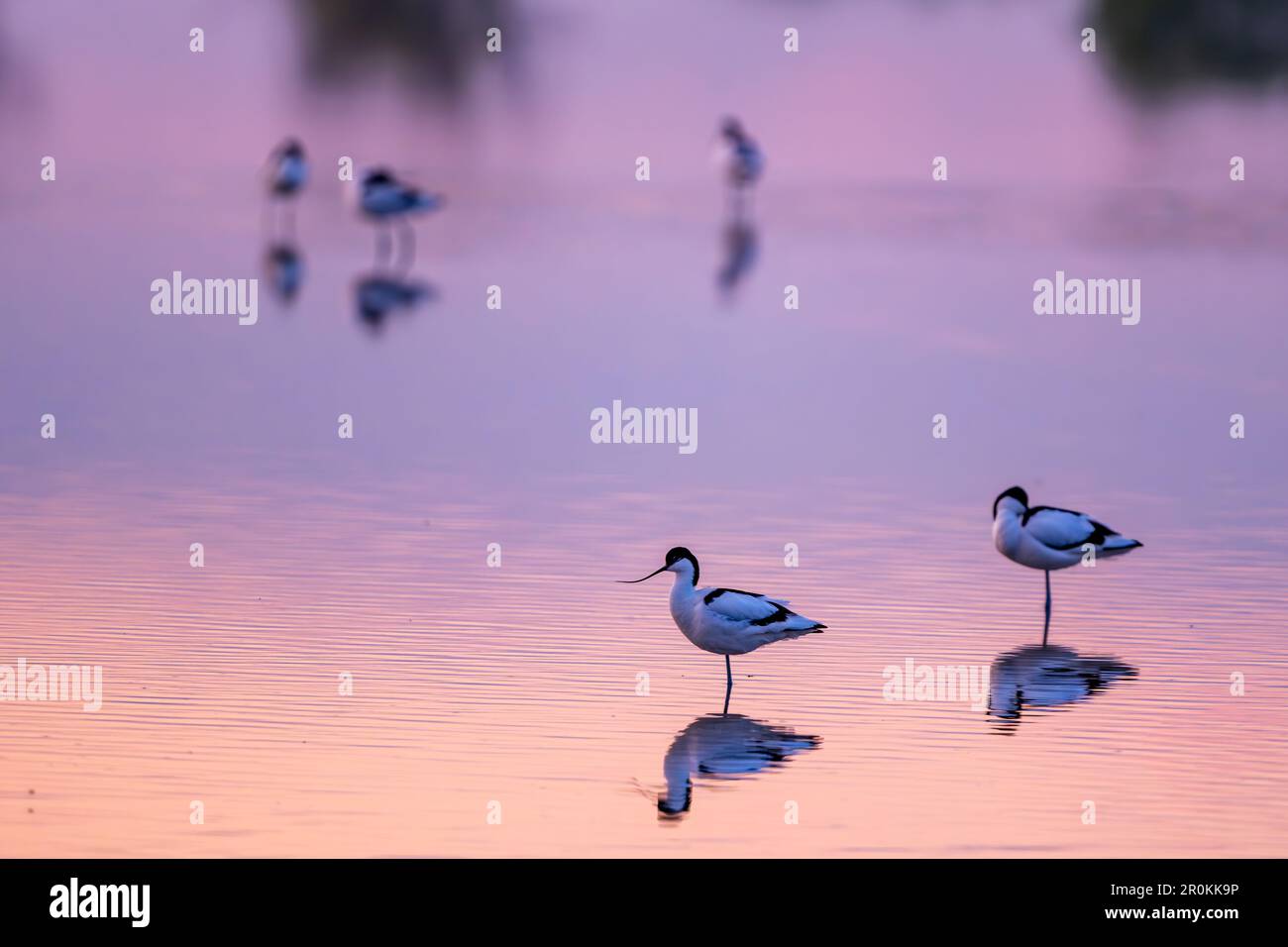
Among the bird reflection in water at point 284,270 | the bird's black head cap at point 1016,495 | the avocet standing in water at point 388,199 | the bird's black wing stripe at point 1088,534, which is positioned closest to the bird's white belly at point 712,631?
the bird's black wing stripe at point 1088,534

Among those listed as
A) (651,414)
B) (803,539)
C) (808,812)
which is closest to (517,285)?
(651,414)

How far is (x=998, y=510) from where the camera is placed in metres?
14.0

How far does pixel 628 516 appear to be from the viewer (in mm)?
15086

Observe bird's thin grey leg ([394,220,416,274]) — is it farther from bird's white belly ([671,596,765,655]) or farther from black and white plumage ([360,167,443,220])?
bird's white belly ([671,596,765,655])

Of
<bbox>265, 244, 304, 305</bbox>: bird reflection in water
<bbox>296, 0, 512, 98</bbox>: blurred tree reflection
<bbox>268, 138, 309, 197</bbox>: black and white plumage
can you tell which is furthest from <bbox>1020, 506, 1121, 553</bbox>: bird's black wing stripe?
<bbox>296, 0, 512, 98</bbox>: blurred tree reflection

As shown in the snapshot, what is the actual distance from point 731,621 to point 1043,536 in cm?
293

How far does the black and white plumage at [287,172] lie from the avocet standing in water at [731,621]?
1931 centimetres

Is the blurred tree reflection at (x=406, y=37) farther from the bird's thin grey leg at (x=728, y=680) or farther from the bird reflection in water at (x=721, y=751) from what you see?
the bird reflection in water at (x=721, y=751)

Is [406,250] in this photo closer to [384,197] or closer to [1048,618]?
[384,197]

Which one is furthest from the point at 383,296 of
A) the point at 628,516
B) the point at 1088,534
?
the point at 1088,534

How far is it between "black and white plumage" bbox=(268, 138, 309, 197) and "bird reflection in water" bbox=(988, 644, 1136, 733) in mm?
19292

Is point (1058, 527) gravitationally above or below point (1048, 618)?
above

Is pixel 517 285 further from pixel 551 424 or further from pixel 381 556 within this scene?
→ pixel 381 556

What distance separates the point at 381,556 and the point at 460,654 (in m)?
2.32
